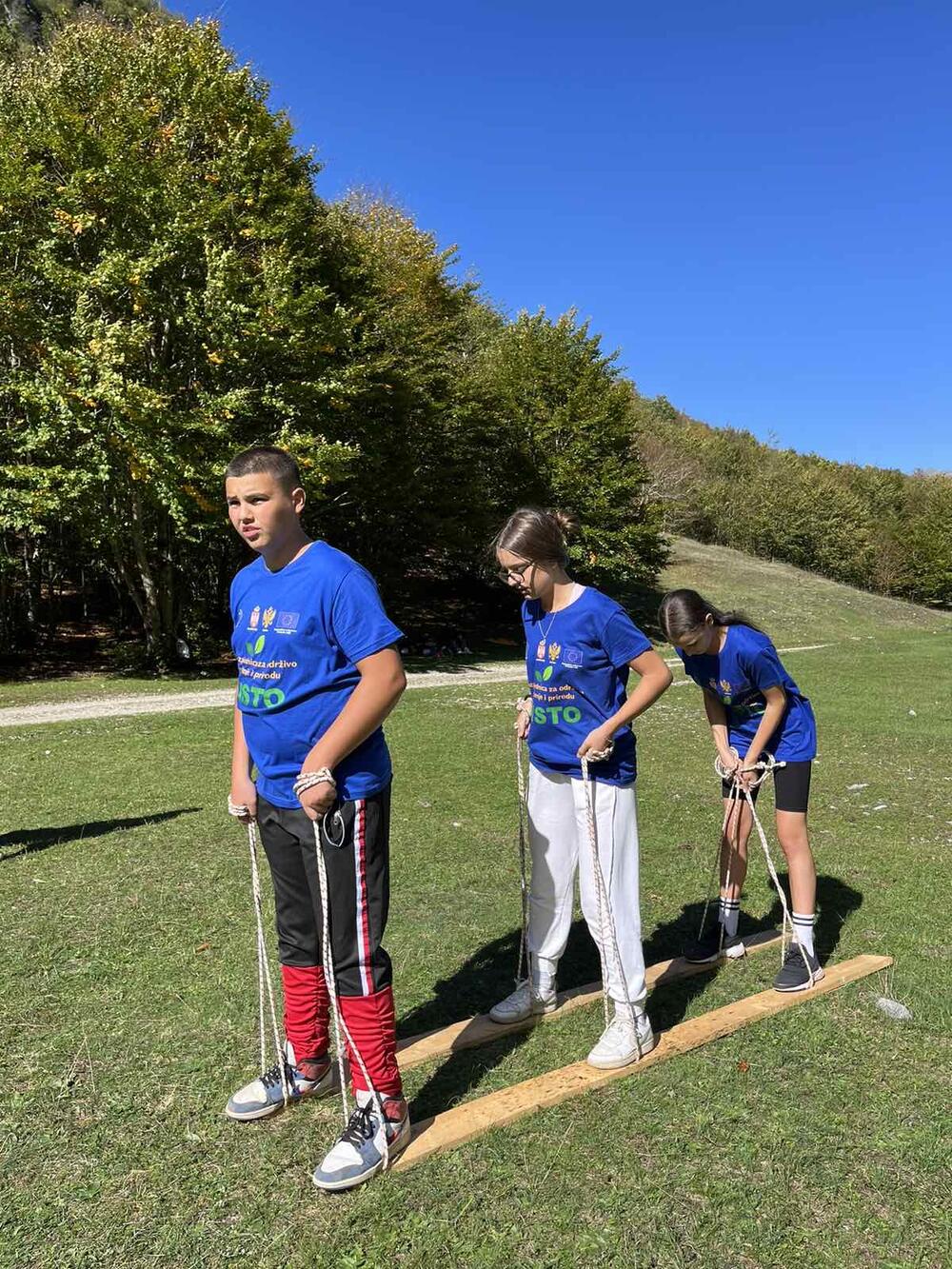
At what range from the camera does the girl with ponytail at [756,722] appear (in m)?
4.43

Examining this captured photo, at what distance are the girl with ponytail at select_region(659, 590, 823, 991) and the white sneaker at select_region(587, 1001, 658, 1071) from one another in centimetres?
104

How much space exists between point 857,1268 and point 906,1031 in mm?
1675

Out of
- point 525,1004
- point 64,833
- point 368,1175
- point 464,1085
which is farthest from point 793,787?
point 64,833

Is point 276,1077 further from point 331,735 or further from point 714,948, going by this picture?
point 714,948

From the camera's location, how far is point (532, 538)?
11.9 ft

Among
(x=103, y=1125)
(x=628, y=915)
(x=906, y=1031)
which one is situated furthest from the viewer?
(x=906, y=1031)

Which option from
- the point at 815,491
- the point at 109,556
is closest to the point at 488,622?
the point at 109,556

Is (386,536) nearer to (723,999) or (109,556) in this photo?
(109,556)

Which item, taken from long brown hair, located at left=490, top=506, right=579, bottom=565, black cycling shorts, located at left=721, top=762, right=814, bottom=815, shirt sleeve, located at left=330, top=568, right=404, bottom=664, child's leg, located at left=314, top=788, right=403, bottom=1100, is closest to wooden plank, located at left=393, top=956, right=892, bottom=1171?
child's leg, located at left=314, top=788, right=403, bottom=1100

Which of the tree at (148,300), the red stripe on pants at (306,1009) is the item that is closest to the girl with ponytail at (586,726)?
the red stripe on pants at (306,1009)

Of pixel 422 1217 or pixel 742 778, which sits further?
pixel 742 778

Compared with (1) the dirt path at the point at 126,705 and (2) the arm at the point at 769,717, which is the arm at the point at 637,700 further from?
(1) the dirt path at the point at 126,705

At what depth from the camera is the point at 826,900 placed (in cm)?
595

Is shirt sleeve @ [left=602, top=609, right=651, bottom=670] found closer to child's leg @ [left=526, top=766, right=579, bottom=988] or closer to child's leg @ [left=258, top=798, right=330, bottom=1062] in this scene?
child's leg @ [left=526, top=766, right=579, bottom=988]
